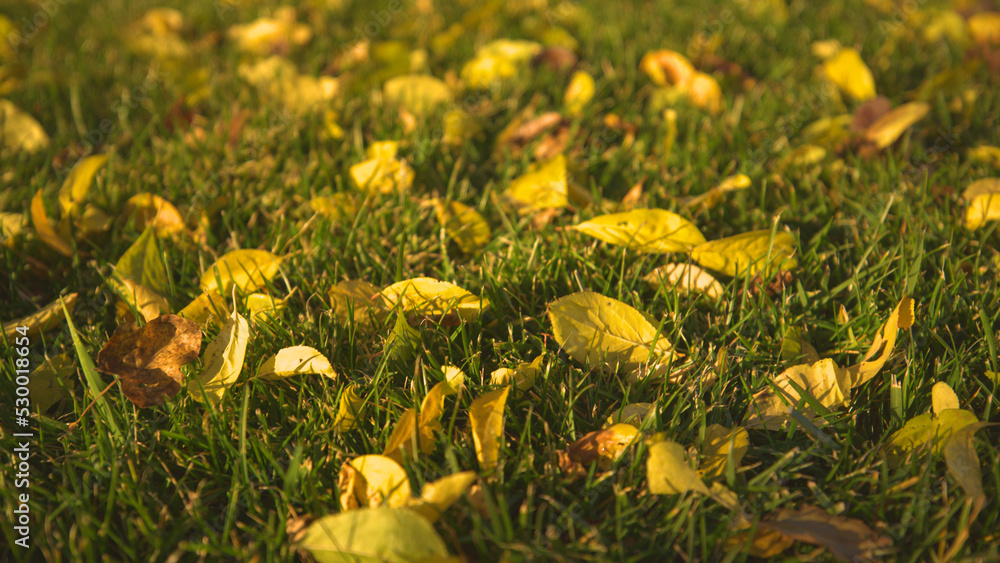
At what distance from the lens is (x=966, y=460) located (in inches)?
41.1

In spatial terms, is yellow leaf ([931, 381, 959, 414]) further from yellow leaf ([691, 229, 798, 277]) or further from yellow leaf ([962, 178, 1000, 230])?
yellow leaf ([962, 178, 1000, 230])

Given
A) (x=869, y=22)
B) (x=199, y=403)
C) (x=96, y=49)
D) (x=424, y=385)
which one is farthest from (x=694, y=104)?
(x=96, y=49)

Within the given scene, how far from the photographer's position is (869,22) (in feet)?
9.55

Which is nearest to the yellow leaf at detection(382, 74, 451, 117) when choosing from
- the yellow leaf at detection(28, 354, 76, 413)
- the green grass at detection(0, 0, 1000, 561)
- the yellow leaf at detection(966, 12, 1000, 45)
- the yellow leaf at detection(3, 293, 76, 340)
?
the green grass at detection(0, 0, 1000, 561)

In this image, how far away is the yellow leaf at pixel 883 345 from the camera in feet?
3.93

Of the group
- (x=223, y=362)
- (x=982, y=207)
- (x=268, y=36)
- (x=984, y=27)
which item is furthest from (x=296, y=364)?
(x=984, y=27)

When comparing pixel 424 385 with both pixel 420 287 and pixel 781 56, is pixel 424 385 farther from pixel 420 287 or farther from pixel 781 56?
pixel 781 56

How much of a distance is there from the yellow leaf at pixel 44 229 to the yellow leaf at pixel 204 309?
0.47 m

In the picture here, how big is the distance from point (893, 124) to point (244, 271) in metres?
1.74

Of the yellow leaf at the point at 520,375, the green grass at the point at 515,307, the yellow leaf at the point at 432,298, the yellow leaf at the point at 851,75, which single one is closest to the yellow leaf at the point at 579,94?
the green grass at the point at 515,307

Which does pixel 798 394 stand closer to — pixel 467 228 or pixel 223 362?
pixel 467 228

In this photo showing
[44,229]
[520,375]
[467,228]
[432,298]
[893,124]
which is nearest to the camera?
[520,375]

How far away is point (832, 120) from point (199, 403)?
1.83 meters

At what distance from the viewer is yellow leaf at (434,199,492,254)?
64.9 inches
